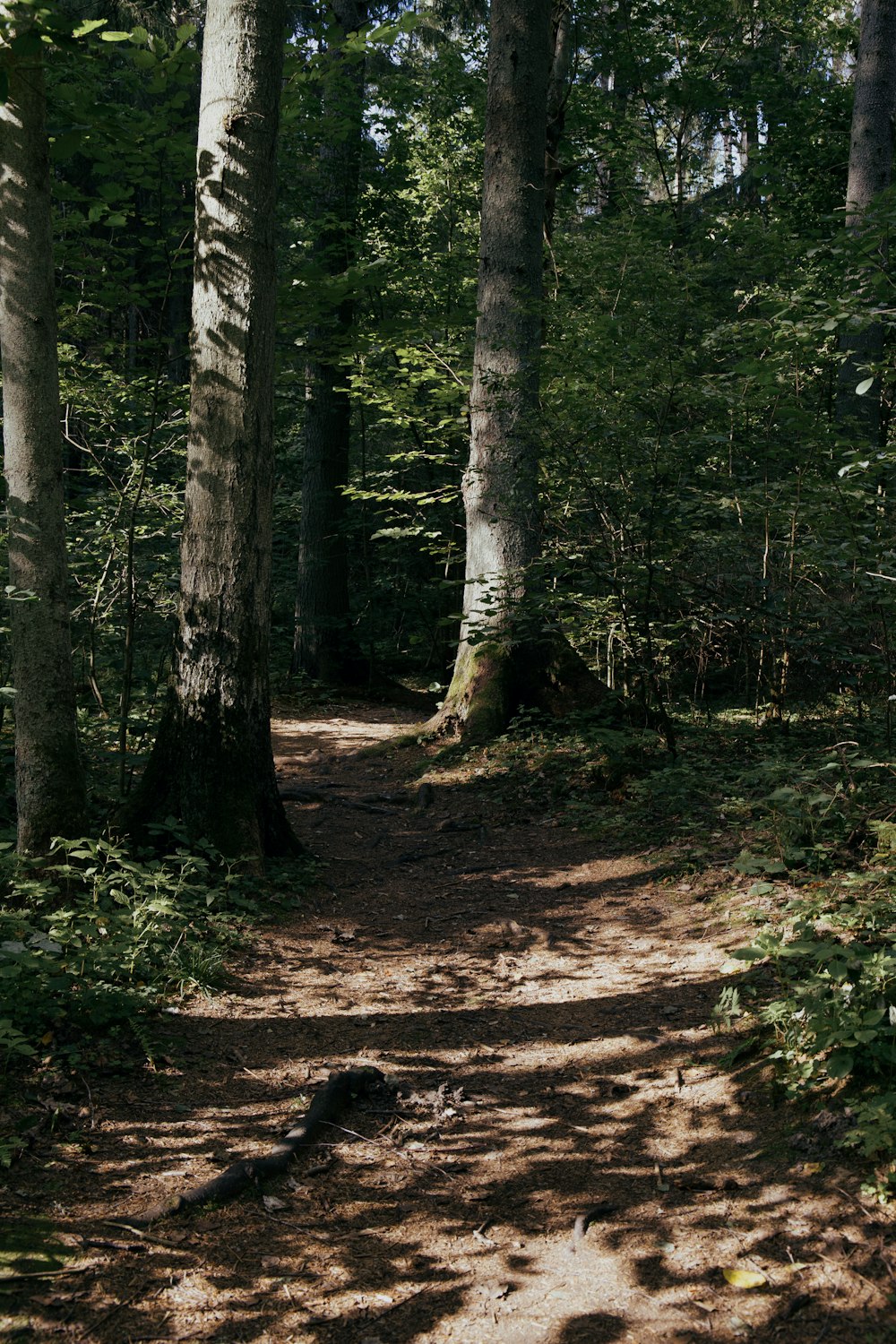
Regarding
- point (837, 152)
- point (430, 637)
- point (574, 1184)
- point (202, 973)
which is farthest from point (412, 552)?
point (574, 1184)

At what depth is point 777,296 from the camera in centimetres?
485

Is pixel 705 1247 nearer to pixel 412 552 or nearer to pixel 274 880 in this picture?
pixel 274 880

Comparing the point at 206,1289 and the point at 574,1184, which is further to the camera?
the point at 574,1184

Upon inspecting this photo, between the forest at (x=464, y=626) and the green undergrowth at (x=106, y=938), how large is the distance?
0.02 m

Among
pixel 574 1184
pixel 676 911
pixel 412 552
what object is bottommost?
pixel 574 1184

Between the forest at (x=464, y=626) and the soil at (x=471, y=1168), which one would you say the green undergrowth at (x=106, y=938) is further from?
the soil at (x=471, y=1168)

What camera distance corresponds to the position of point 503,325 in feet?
29.8

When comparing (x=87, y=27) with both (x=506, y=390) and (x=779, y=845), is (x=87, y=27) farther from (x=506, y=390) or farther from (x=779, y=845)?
(x=779, y=845)

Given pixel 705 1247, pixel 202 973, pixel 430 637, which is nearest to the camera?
pixel 705 1247

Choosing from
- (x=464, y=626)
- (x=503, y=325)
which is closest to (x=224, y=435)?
(x=503, y=325)

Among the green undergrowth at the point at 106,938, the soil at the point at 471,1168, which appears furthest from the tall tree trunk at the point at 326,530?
the soil at the point at 471,1168

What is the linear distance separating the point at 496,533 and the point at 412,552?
7.40 meters

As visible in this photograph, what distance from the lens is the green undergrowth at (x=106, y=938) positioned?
3.36 metres

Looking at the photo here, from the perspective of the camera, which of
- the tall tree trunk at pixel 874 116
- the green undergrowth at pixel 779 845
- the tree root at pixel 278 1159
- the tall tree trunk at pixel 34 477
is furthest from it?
the tall tree trunk at pixel 874 116
